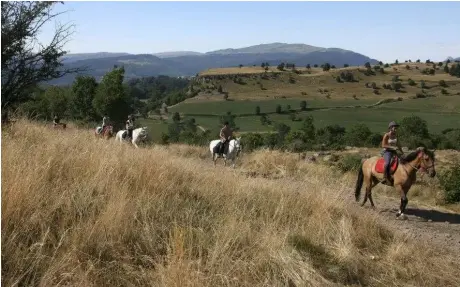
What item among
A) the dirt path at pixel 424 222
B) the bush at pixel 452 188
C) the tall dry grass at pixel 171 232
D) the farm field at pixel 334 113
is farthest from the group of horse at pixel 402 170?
the farm field at pixel 334 113

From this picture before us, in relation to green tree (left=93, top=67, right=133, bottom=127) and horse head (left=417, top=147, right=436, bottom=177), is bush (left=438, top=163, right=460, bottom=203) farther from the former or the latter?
green tree (left=93, top=67, right=133, bottom=127)

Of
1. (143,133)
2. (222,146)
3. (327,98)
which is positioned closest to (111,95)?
(143,133)

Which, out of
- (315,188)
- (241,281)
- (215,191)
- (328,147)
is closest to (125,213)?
(241,281)

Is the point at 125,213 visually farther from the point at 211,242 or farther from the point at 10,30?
the point at 10,30

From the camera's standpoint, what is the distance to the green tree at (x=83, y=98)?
54.2 metres

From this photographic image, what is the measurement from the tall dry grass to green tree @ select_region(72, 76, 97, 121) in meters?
49.2

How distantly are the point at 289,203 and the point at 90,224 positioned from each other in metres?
3.45

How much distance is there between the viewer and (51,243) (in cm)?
396

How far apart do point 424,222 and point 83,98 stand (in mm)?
50602

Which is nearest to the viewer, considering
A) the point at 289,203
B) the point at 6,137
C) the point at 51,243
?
the point at 51,243

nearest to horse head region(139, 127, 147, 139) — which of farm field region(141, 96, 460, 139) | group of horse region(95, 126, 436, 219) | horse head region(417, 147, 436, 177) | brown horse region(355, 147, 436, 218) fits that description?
group of horse region(95, 126, 436, 219)

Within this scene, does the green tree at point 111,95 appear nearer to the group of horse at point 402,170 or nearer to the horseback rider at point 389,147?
the group of horse at point 402,170

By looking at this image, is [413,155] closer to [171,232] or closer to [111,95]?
[171,232]

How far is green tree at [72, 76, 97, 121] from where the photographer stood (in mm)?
54250
